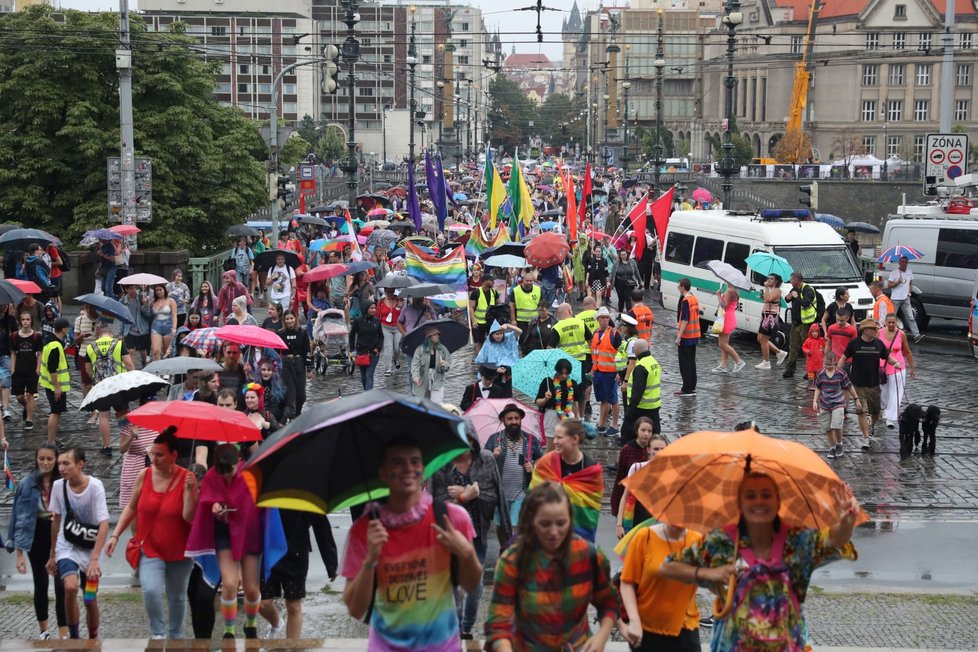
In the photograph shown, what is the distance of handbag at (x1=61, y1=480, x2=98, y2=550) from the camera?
829cm

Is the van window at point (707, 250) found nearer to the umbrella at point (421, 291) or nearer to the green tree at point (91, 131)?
the umbrella at point (421, 291)

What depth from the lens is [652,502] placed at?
18.9 ft

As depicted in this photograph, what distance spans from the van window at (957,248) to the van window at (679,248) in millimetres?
4389

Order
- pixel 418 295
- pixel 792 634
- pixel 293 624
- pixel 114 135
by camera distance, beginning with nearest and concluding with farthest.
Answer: pixel 792 634 → pixel 293 624 → pixel 418 295 → pixel 114 135

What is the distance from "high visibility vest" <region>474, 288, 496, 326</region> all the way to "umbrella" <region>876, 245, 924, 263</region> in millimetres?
8378

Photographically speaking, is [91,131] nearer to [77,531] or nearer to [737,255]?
[737,255]

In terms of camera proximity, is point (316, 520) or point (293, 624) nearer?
point (293, 624)

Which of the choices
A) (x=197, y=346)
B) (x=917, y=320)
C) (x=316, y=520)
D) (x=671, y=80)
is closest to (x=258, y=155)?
(x=917, y=320)

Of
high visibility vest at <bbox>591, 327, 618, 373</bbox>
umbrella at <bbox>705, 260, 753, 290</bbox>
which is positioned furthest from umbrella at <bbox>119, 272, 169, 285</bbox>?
umbrella at <bbox>705, 260, 753, 290</bbox>

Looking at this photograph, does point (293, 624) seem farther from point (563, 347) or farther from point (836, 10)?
point (836, 10)

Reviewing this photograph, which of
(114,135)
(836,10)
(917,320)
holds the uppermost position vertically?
(836,10)

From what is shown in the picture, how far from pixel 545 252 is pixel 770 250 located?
3675mm

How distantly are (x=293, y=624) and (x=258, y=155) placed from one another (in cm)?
3259

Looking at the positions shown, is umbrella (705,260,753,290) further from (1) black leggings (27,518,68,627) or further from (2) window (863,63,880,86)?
(2) window (863,63,880,86)
